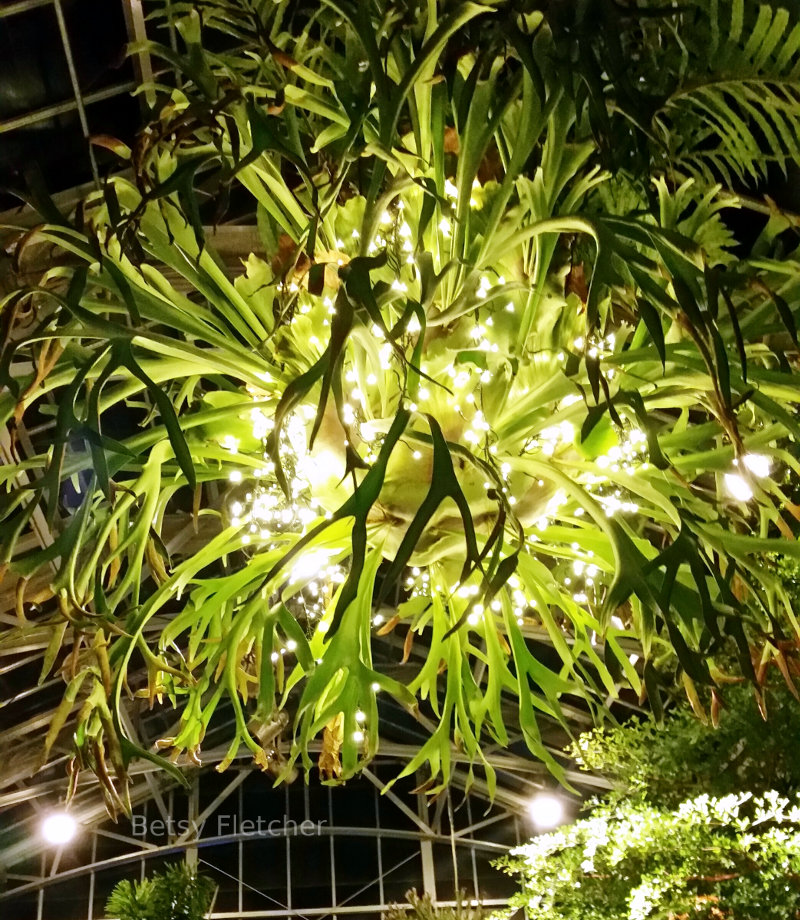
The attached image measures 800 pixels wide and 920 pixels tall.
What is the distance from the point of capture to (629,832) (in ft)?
6.20

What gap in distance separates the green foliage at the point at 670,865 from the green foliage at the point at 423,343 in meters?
0.57

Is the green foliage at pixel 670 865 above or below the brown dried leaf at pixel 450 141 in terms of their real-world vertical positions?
below

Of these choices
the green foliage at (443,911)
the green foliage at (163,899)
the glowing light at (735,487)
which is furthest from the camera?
the green foliage at (163,899)

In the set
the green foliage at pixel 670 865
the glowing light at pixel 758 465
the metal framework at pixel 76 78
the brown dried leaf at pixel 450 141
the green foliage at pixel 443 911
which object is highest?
the metal framework at pixel 76 78

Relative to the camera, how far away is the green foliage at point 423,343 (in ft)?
3.25

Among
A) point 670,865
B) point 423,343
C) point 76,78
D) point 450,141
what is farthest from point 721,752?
point 76,78

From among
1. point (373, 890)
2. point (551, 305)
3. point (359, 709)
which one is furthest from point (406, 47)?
point (373, 890)

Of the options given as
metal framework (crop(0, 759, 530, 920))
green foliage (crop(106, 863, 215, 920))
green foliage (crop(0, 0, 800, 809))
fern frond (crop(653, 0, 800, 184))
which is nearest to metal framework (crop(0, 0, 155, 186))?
green foliage (crop(0, 0, 800, 809))

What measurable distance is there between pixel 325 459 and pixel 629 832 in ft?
4.11

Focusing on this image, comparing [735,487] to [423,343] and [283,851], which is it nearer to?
[423,343]

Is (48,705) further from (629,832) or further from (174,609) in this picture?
(629,832)

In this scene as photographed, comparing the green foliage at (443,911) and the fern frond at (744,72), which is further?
the green foliage at (443,911)

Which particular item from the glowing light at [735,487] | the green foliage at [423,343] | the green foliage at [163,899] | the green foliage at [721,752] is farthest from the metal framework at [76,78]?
the green foliage at [163,899]

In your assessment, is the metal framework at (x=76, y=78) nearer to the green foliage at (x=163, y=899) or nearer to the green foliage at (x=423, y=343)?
the green foliage at (x=423, y=343)
